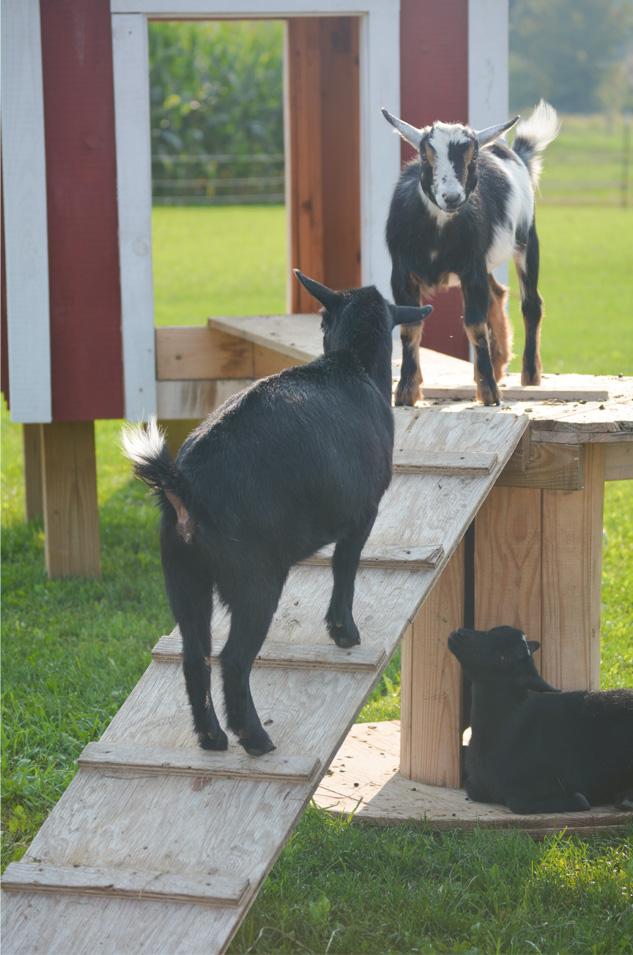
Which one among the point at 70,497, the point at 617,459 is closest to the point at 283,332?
the point at 70,497

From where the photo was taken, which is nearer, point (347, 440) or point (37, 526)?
point (347, 440)

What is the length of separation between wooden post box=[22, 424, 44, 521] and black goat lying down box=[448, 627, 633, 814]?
4900mm

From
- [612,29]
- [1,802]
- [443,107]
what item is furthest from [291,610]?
[612,29]

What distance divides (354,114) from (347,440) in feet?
17.7

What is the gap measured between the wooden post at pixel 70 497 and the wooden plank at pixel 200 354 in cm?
64

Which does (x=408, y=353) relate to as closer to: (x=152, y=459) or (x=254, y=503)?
(x=254, y=503)

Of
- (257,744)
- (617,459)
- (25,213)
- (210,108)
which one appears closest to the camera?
(257,744)

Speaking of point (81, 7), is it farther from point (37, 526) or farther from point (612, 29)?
point (612, 29)

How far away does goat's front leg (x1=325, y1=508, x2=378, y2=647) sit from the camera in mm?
3262

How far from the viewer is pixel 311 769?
2877 mm

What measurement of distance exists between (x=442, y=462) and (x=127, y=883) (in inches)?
72.8

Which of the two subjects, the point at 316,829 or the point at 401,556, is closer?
the point at 401,556

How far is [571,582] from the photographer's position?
4.12m

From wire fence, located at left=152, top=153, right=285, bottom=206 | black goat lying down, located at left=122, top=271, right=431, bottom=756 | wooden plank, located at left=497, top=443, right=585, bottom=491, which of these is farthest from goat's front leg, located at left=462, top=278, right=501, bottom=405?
wire fence, located at left=152, top=153, right=285, bottom=206
